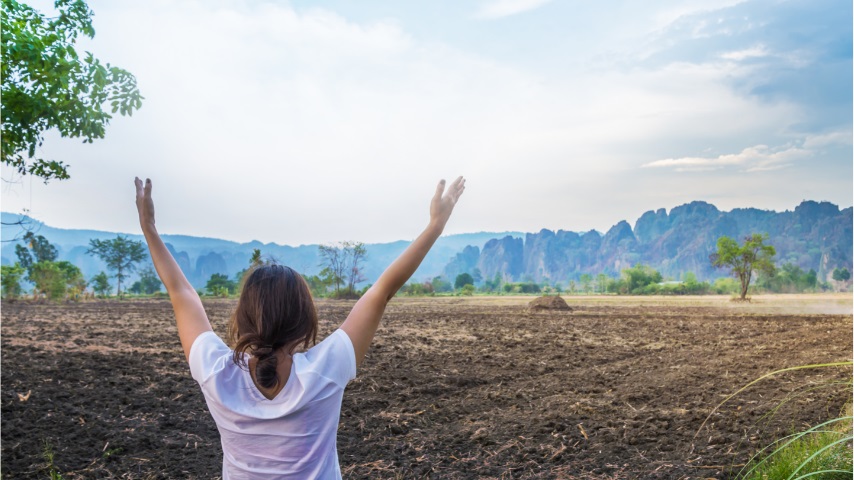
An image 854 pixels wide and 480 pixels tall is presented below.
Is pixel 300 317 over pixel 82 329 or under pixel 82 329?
over

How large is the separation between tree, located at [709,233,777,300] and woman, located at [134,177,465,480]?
19488 millimetres

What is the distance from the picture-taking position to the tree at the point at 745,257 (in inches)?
745

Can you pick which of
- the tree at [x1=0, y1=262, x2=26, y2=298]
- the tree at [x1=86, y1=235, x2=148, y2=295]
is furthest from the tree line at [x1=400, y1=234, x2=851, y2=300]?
the tree at [x1=0, y1=262, x2=26, y2=298]

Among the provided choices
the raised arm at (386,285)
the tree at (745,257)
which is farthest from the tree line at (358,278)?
the raised arm at (386,285)

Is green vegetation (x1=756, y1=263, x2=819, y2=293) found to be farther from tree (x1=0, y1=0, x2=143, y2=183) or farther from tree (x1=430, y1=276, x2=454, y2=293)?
tree (x1=0, y1=0, x2=143, y2=183)

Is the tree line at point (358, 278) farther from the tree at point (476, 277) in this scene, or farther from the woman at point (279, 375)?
the woman at point (279, 375)

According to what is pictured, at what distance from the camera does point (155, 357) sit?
21.0 feet

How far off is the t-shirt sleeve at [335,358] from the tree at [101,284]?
66.5ft

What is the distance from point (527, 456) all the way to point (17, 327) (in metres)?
8.35

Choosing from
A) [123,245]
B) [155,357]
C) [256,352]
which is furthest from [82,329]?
[123,245]

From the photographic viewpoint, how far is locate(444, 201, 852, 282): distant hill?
133 ft

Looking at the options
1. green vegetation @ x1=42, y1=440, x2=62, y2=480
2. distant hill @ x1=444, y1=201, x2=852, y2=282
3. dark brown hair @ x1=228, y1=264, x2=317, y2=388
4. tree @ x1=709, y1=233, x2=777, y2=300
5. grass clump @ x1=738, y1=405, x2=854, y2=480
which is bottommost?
green vegetation @ x1=42, y1=440, x2=62, y2=480

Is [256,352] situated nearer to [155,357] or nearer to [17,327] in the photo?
[155,357]

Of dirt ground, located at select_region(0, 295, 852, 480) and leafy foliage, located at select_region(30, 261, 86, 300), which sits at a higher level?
leafy foliage, located at select_region(30, 261, 86, 300)
